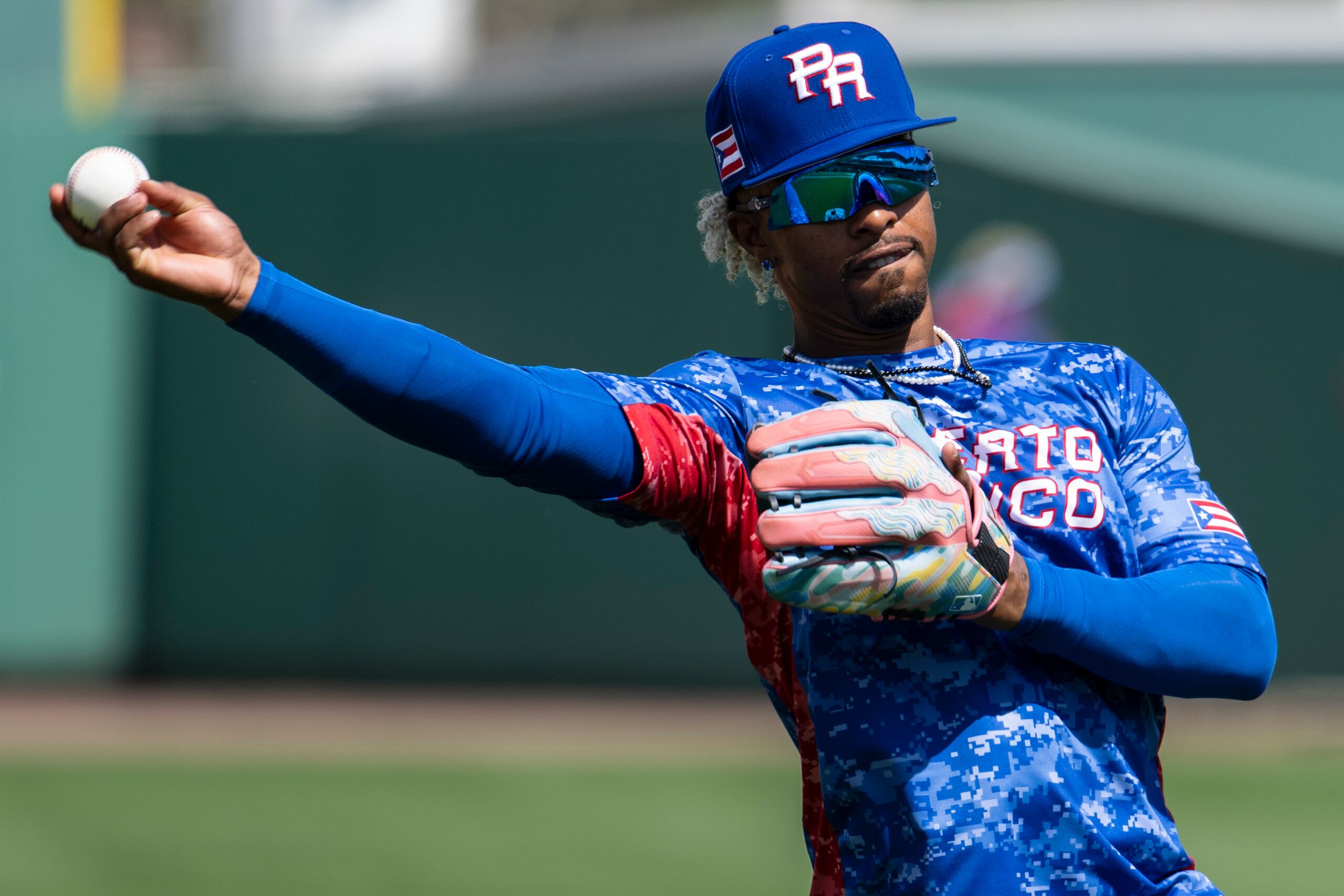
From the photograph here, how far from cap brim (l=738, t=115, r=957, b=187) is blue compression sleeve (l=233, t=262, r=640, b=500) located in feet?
1.64

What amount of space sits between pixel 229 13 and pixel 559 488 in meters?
13.1

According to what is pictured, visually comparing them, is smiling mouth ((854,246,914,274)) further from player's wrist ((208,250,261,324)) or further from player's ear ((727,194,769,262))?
player's wrist ((208,250,261,324))

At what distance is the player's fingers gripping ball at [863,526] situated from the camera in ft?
7.13

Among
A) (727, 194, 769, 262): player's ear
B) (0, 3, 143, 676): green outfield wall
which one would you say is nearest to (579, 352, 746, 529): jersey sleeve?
(727, 194, 769, 262): player's ear

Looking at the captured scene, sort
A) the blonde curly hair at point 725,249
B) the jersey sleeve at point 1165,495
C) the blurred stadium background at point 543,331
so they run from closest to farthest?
the jersey sleeve at point 1165,495, the blonde curly hair at point 725,249, the blurred stadium background at point 543,331

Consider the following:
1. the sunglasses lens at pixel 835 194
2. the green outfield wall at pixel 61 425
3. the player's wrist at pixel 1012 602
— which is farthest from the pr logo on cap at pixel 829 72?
the green outfield wall at pixel 61 425

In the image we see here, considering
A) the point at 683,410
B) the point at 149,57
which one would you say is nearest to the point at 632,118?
the point at 149,57

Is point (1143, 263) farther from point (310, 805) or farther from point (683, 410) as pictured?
point (683, 410)

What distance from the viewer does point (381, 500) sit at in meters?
11.4

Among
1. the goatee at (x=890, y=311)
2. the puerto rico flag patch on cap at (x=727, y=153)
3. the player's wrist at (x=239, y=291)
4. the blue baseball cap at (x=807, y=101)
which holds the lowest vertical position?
the goatee at (x=890, y=311)

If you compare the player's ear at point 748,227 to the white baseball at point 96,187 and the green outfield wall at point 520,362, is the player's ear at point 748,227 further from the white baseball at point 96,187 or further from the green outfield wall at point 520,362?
the green outfield wall at point 520,362

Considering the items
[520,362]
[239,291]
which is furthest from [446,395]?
[520,362]

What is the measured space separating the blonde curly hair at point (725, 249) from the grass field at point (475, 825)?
4475 mm

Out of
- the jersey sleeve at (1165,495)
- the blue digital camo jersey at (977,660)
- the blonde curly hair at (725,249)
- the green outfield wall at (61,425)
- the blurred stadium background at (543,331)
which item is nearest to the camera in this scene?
the blue digital camo jersey at (977,660)
